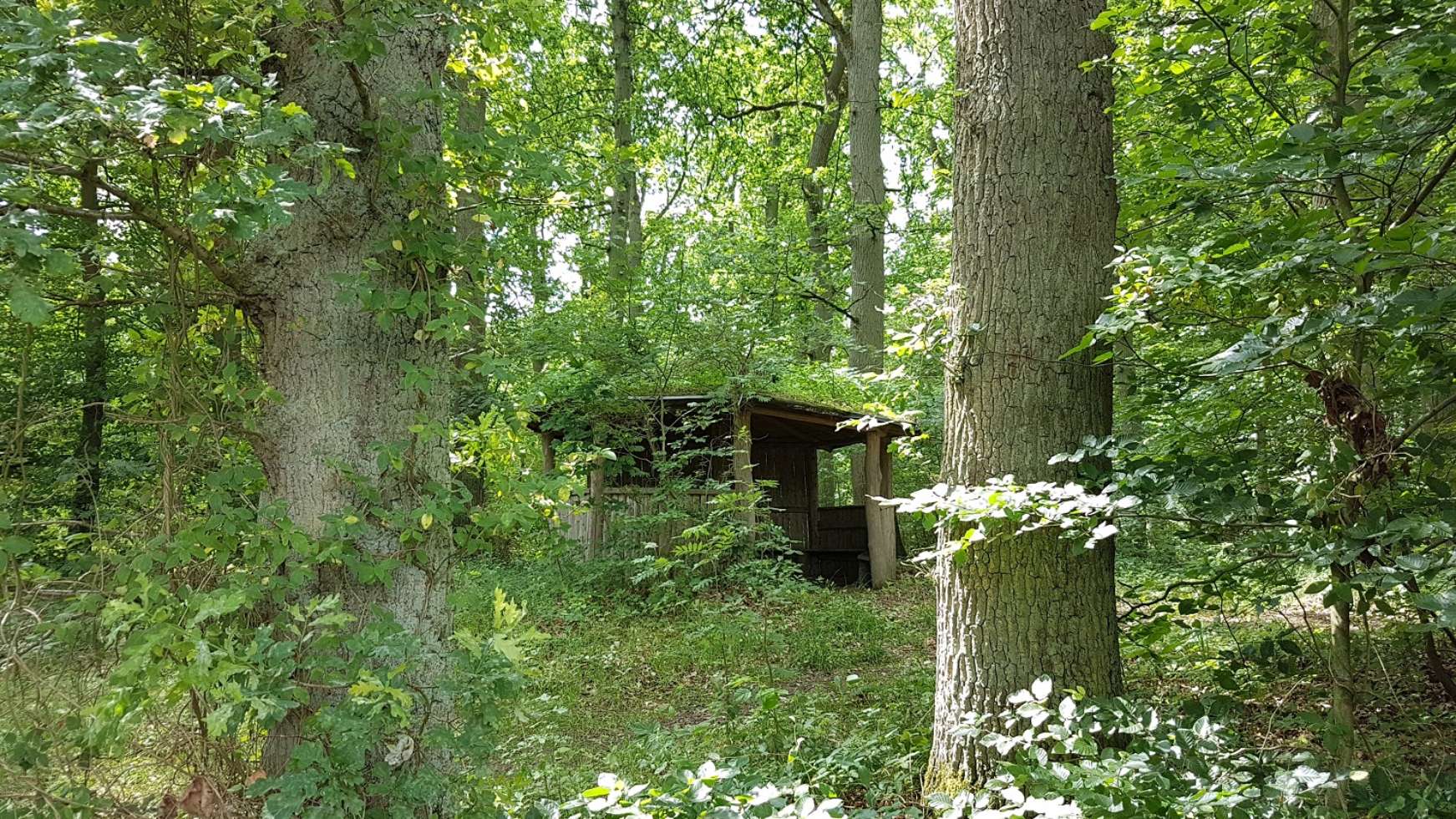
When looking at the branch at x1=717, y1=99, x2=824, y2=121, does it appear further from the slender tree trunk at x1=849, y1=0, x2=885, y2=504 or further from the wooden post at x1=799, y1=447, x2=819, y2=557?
the wooden post at x1=799, y1=447, x2=819, y2=557

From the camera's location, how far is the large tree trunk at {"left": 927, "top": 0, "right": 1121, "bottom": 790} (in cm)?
338

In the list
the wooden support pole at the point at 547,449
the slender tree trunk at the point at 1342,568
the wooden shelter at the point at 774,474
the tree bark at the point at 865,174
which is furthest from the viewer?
the tree bark at the point at 865,174

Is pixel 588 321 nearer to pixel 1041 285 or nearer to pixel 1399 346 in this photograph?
pixel 1041 285

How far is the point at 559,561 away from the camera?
11.4m

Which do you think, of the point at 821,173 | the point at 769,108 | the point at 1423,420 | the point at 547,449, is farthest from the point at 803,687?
the point at 769,108

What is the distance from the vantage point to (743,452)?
10.5 metres

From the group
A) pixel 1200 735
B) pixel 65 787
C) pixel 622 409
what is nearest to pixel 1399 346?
pixel 1200 735

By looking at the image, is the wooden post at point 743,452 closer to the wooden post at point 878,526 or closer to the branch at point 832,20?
the wooden post at point 878,526

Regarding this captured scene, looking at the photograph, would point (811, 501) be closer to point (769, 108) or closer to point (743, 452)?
point (743, 452)

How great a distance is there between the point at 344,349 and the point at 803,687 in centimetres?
490

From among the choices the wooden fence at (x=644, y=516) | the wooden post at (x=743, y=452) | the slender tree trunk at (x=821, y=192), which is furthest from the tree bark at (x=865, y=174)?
the wooden fence at (x=644, y=516)

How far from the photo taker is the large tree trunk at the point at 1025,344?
3381 millimetres

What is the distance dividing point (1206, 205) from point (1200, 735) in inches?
70.3

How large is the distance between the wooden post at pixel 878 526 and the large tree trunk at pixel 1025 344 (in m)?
8.38
